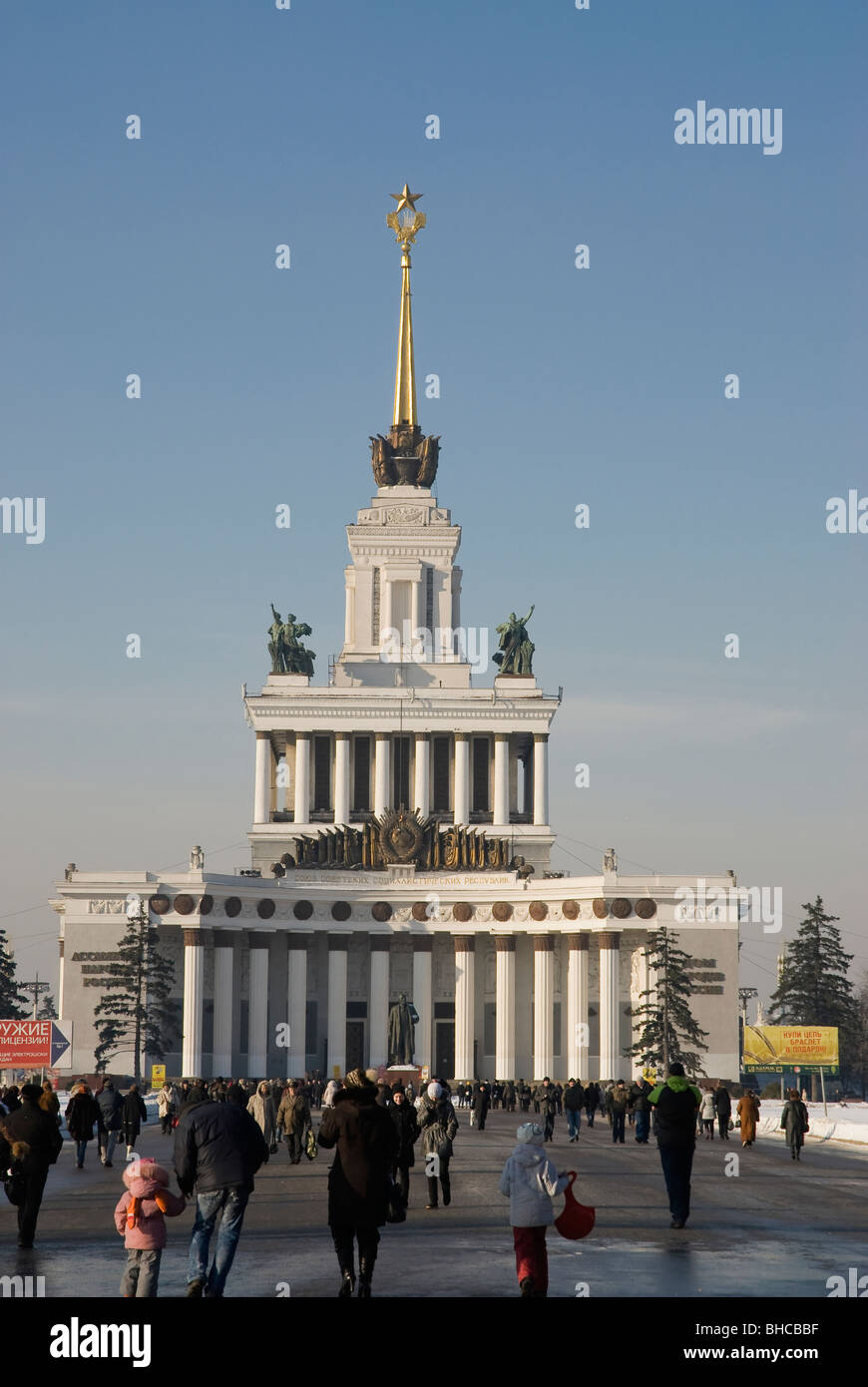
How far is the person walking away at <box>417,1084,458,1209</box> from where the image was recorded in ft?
97.2

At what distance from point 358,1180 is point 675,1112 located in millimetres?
8122

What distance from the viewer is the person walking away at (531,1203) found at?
58.4 ft

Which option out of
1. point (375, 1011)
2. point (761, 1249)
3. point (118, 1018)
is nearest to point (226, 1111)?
point (761, 1249)

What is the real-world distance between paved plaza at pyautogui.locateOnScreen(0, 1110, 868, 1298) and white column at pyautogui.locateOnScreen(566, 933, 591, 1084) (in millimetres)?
68804

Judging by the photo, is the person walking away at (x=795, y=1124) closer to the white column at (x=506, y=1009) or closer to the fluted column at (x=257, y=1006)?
the fluted column at (x=257, y=1006)

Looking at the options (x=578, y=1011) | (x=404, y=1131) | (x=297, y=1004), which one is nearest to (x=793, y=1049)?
(x=578, y=1011)

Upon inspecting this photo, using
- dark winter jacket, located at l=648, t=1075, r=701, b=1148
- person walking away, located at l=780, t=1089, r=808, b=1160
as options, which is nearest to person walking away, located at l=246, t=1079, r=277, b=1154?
person walking away, located at l=780, t=1089, r=808, b=1160

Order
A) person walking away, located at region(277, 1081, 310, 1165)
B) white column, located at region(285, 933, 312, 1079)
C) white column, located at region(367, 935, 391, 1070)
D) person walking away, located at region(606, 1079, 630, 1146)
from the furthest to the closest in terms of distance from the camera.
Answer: white column, located at region(367, 935, 391, 1070), white column, located at region(285, 933, 312, 1079), person walking away, located at region(606, 1079, 630, 1146), person walking away, located at region(277, 1081, 310, 1165)

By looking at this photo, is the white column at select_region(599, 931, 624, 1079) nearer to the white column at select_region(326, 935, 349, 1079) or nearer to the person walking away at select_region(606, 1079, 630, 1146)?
the white column at select_region(326, 935, 349, 1079)

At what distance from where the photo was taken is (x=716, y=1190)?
112ft

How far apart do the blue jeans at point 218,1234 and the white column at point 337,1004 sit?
9573 centimetres

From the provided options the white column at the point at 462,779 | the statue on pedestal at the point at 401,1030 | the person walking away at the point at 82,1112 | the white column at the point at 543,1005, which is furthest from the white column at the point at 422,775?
the person walking away at the point at 82,1112

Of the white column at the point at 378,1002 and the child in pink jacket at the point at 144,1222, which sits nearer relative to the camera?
the child in pink jacket at the point at 144,1222
